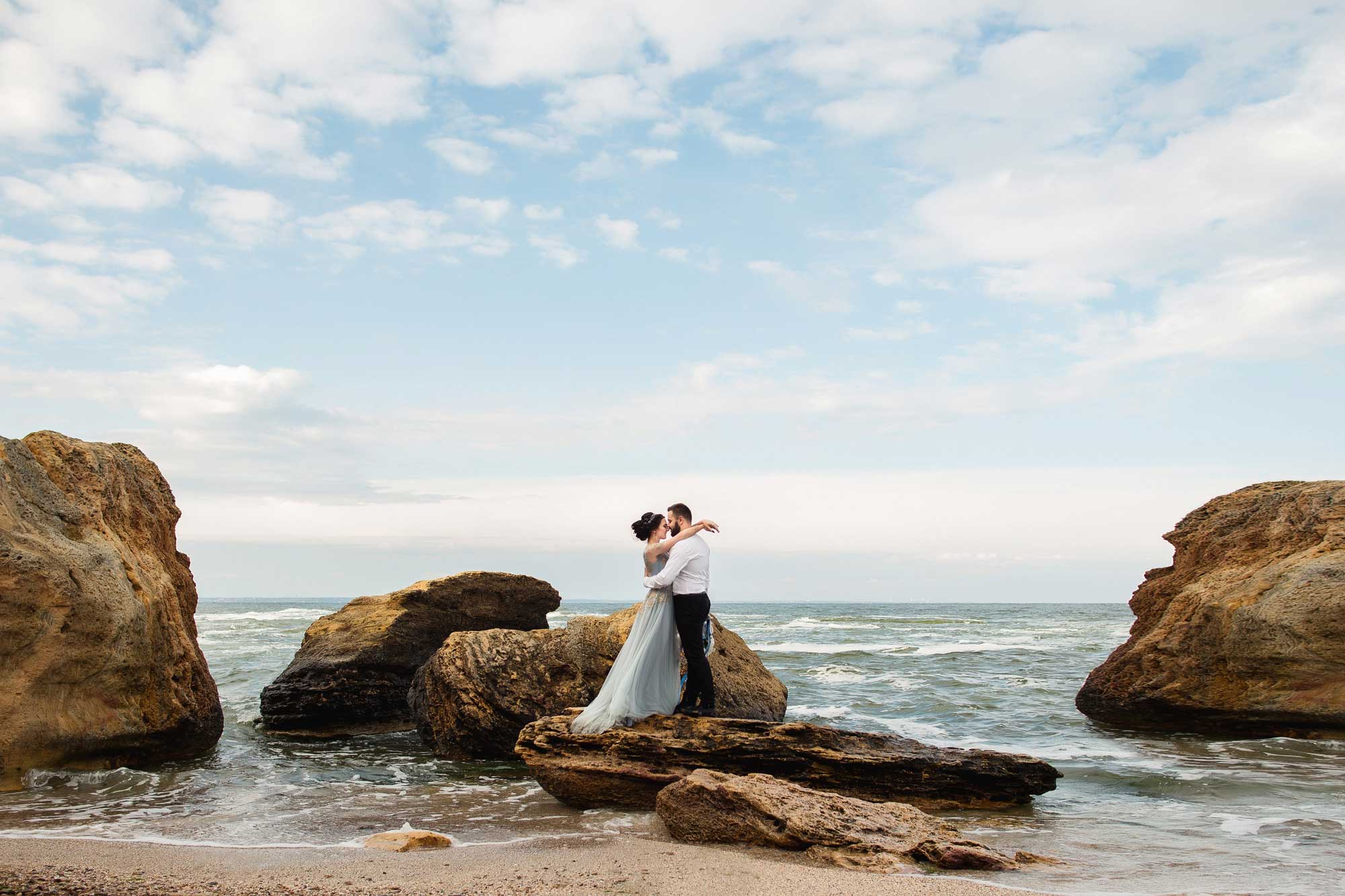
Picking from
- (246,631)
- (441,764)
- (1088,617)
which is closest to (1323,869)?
(441,764)

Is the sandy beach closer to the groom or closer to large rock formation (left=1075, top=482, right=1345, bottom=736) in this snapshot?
the groom

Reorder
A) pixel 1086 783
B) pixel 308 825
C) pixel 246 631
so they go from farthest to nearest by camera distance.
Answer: pixel 246 631, pixel 1086 783, pixel 308 825

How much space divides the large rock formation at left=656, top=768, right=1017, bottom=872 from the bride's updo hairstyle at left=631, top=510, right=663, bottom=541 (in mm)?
2359

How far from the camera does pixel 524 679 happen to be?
10180mm

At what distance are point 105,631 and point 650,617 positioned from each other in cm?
485

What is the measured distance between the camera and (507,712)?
10.1 m

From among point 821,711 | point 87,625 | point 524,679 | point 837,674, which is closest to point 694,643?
point 524,679

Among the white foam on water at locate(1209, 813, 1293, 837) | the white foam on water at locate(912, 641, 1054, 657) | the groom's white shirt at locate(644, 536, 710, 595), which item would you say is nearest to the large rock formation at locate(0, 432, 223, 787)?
the groom's white shirt at locate(644, 536, 710, 595)

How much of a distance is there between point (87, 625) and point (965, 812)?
761cm

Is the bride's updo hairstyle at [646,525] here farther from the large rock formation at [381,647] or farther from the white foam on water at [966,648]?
the white foam on water at [966,648]

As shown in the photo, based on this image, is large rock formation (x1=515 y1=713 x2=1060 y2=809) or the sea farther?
large rock formation (x1=515 y1=713 x2=1060 y2=809)

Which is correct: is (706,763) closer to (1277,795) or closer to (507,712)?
(507,712)

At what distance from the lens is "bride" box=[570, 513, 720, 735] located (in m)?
7.92

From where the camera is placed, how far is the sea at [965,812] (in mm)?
6281
